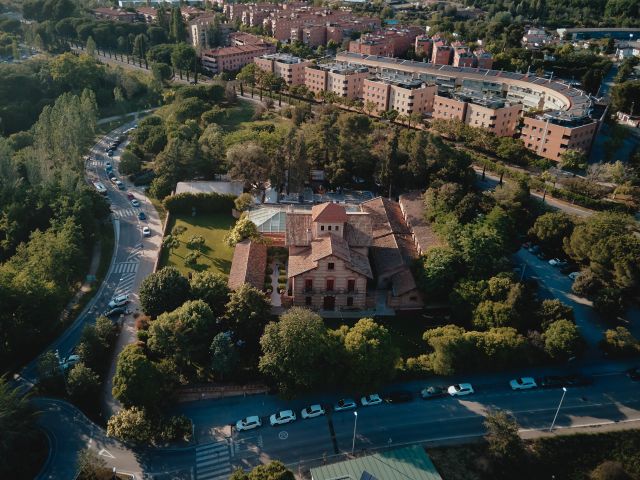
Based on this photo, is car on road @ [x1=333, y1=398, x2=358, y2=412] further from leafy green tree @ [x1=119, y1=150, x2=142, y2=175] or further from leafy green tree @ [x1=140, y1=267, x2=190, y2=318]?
leafy green tree @ [x1=119, y1=150, x2=142, y2=175]

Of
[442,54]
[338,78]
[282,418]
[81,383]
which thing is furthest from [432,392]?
[442,54]

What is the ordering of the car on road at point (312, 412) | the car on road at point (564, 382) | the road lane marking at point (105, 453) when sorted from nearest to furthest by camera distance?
the road lane marking at point (105, 453) → the car on road at point (312, 412) → the car on road at point (564, 382)

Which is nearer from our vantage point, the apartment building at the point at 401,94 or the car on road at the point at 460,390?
the car on road at the point at 460,390

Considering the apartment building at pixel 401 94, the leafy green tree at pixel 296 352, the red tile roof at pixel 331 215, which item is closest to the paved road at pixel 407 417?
the leafy green tree at pixel 296 352

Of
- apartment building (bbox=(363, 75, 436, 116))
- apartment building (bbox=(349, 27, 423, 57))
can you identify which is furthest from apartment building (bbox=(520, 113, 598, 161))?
apartment building (bbox=(349, 27, 423, 57))

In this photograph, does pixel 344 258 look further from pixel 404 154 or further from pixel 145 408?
pixel 404 154

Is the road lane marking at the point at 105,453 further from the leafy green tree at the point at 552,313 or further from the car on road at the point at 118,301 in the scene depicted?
the leafy green tree at the point at 552,313
